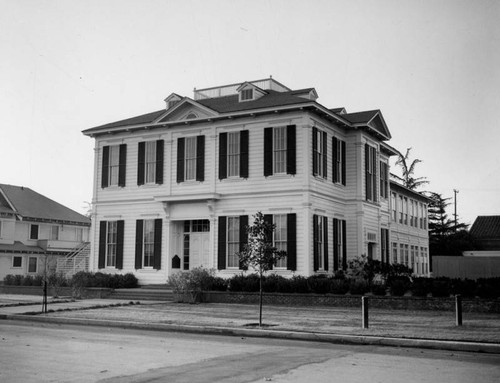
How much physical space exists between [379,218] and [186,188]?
34.4 feet

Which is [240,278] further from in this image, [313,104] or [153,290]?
[313,104]

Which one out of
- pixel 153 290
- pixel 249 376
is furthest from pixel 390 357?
pixel 153 290

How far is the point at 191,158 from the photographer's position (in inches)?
1214

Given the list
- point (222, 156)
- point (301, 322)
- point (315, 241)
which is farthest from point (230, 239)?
point (301, 322)

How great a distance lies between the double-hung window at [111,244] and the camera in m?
32.3

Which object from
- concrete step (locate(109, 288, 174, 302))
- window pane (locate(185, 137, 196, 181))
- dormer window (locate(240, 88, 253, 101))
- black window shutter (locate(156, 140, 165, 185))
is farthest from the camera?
dormer window (locate(240, 88, 253, 101))

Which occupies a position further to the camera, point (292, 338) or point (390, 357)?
point (292, 338)

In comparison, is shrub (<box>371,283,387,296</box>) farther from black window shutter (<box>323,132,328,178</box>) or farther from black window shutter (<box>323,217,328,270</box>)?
black window shutter (<box>323,132,328,178</box>)

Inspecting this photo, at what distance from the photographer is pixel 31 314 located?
→ 20.2 metres

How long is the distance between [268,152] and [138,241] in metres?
8.46

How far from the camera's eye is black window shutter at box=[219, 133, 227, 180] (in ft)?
97.2

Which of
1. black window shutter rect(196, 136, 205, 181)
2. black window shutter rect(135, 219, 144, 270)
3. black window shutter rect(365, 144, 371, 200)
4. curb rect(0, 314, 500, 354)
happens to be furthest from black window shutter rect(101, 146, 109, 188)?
curb rect(0, 314, 500, 354)

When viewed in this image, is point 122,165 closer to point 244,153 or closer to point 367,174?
point 244,153

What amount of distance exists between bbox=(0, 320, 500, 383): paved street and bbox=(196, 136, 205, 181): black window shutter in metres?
16.0
